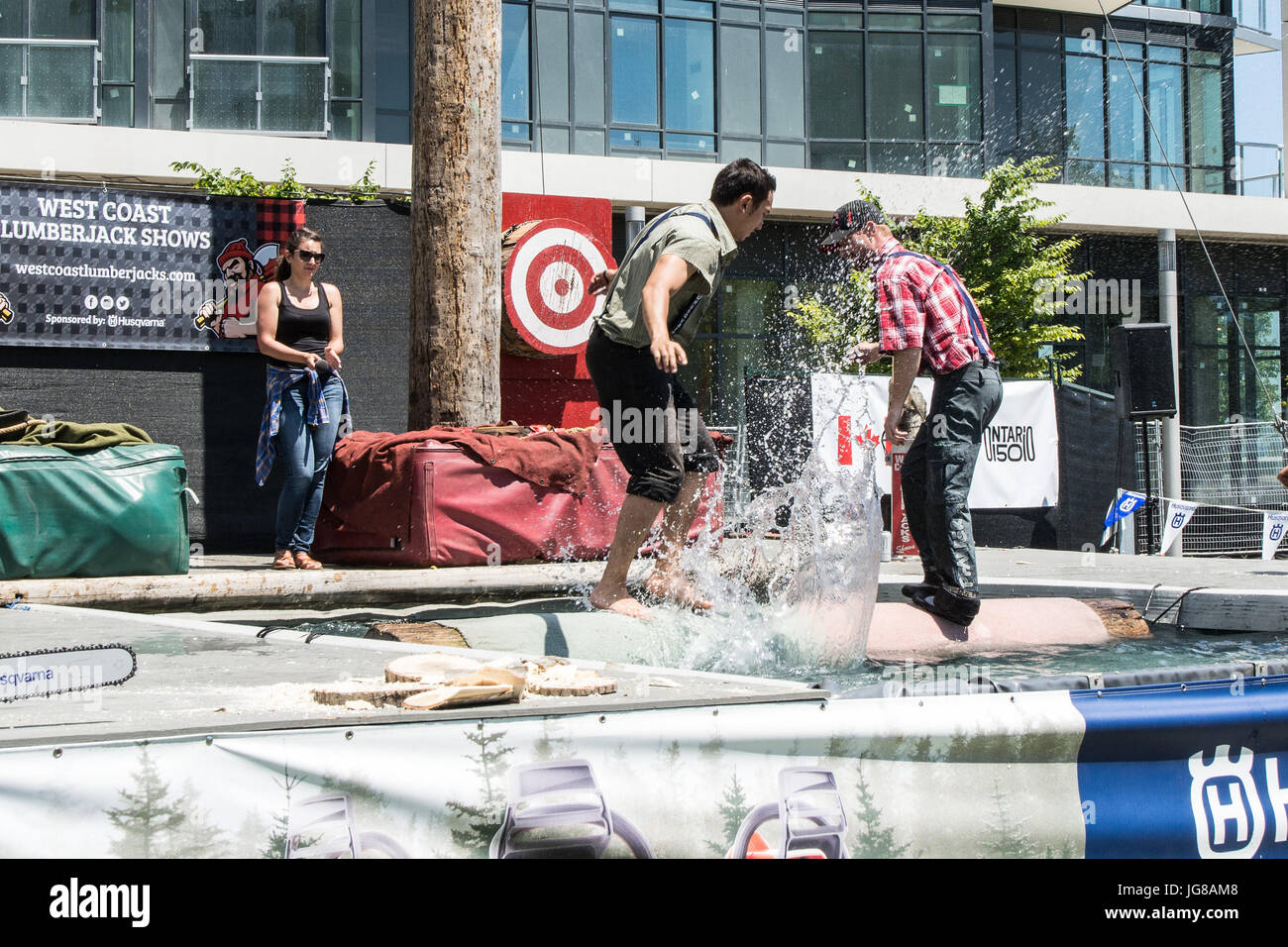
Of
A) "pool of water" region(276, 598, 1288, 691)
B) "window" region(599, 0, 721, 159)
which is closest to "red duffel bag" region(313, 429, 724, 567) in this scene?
"pool of water" region(276, 598, 1288, 691)

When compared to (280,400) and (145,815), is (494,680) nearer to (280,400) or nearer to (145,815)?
(145,815)

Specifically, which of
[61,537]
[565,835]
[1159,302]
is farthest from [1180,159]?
[565,835]

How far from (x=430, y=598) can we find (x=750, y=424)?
6.27 meters

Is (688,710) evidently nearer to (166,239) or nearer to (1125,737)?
(1125,737)

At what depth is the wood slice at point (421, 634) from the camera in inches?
157

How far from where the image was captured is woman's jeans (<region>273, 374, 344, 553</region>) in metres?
6.09

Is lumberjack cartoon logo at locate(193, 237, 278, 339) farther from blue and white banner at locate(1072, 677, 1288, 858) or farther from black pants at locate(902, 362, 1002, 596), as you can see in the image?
blue and white banner at locate(1072, 677, 1288, 858)

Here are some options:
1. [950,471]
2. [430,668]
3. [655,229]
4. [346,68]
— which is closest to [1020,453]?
[950,471]

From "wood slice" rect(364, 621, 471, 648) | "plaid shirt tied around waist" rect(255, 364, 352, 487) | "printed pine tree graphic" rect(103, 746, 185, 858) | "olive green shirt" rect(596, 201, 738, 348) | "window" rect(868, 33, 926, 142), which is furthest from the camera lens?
"window" rect(868, 33, 926, 142)

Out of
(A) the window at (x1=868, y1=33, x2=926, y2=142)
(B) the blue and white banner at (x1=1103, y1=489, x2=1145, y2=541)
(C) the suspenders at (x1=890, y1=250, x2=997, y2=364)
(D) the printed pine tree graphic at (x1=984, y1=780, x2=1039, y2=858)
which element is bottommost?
(D) the printed pine tree graphic at (x1=984, y1=780, x2=1039, y2=858)

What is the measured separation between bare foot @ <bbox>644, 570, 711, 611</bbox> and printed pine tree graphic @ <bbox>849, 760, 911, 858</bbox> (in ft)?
7.48

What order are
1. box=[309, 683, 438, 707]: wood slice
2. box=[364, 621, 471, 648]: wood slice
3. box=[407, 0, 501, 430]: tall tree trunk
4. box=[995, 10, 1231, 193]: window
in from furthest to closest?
box=[995, 10, 1231, 193]: window
box=[407, 0, 501, 430]: tall tree trunk
box=[364, 621, 471, 648]: wood slice
box=[309, 683, 438, 707]: wood slice

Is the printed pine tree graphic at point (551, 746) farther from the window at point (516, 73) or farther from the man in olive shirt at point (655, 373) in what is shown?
the window at point (516, 73)

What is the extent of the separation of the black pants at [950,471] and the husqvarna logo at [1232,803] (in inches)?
76.6
